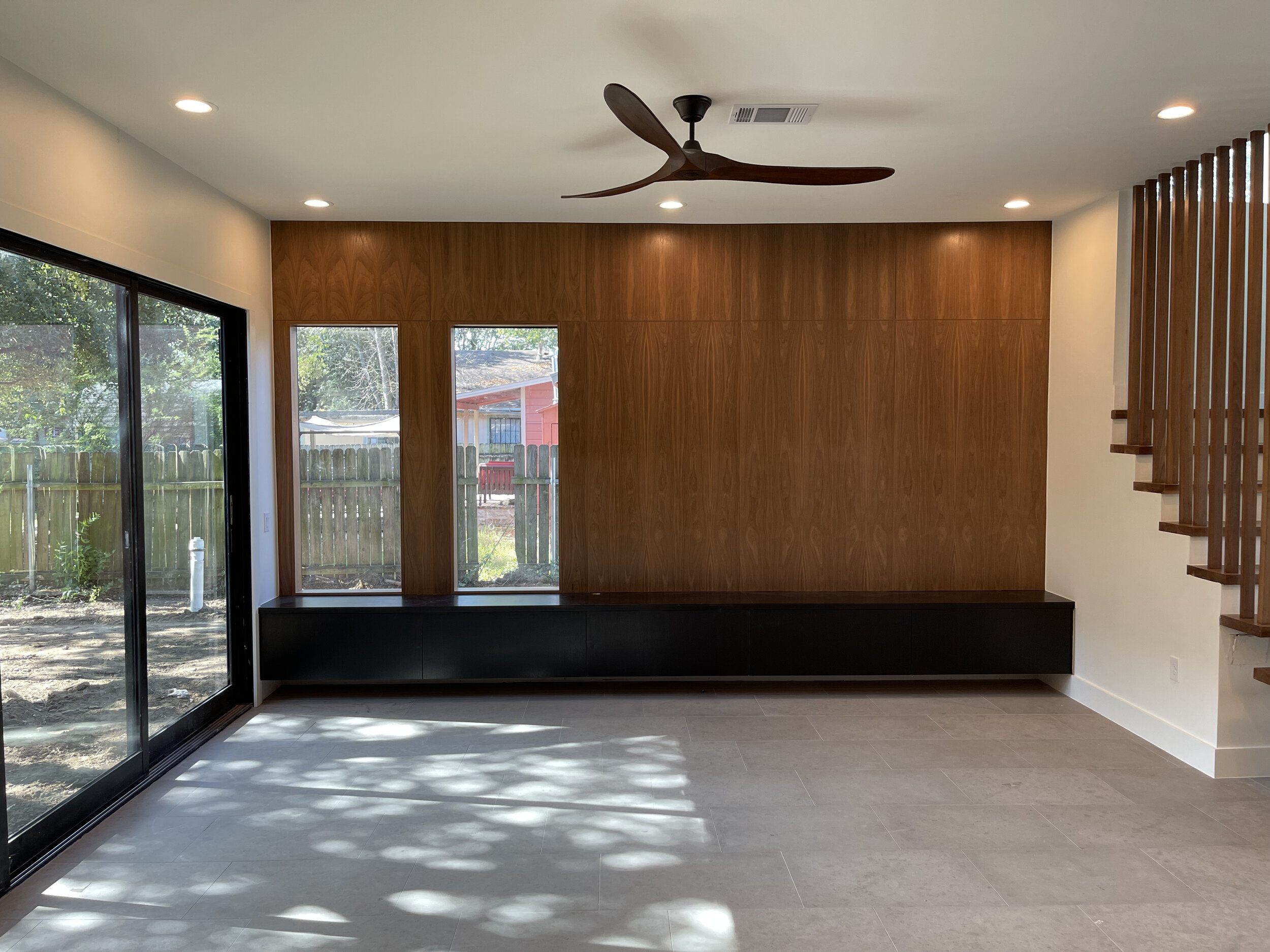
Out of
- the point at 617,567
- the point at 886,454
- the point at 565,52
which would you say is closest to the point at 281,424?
the point at 617,567

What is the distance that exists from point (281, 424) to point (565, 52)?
325cm

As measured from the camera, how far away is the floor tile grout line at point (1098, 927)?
2623mm

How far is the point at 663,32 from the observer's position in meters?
2.84

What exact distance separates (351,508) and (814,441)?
2.92m

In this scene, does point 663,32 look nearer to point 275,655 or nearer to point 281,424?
point 281,424

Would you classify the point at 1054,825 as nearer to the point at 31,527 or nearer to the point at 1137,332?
the point at 1137,332

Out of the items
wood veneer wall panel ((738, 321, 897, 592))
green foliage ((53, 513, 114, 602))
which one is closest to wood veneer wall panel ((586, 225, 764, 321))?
wood veneer wall panel ((738, 321, 897, 592))

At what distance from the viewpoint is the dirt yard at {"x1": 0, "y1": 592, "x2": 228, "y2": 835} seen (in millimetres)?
3135

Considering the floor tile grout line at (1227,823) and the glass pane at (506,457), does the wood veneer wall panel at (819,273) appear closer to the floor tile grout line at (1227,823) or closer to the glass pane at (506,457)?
the glass pane at (506,457)

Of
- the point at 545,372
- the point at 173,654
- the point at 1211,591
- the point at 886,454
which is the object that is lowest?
the point at 173,654

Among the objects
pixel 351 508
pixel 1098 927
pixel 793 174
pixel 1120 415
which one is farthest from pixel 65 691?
pixel 1120 415

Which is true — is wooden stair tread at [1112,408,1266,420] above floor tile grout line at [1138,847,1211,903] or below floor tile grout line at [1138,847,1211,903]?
above

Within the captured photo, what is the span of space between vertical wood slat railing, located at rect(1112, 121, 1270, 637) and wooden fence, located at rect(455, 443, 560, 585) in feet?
10.8

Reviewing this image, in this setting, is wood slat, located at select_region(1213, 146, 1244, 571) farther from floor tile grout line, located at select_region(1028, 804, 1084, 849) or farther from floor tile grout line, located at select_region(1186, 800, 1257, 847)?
floor tile grout line, located at select_region(1028, 804, 1084, 849)
